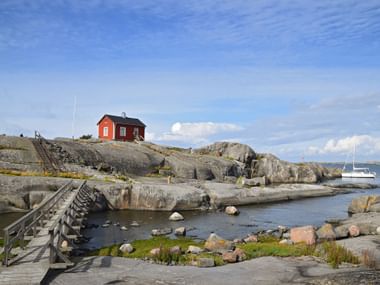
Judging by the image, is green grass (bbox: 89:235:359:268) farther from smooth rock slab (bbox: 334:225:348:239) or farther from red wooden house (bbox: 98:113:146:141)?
red wooden house (bbox: 98:113:146:141)

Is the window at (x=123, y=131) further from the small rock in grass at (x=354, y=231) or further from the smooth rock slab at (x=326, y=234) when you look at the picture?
the smooth rock slab at (x=326, y=234)

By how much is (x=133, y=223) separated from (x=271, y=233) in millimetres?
9522

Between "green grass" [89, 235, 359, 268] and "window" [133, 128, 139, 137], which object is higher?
"window" [133, 128, 139, 137]

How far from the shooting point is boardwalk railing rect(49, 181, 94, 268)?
500 inches

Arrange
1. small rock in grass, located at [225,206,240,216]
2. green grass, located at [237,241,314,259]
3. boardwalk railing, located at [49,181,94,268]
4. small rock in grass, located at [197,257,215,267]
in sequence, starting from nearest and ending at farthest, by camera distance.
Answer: boardwalk railing, located at [49,181,94,268]
small rock in grass, located at [197,257,215,267]
green grass, located at [237,241,314,259]
small rock in grass, located at [225,206,240,216]

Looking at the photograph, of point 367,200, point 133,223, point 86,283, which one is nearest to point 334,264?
point 86,283

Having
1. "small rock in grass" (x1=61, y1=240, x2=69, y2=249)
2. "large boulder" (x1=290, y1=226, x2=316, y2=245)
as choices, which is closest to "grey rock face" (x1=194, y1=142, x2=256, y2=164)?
"large boulder" (x1=290, y1=226, x2=316, y2=245)

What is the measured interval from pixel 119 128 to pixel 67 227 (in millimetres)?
43470

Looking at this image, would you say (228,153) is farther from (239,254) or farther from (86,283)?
(86,283)

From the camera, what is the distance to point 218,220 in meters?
31.5

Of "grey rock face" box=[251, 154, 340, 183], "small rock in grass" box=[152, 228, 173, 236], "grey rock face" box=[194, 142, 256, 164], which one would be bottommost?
"small rock in grass" box=[152, 228, 173, 236]

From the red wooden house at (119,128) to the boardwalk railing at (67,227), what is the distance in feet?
90.3

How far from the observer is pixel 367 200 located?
128 ft

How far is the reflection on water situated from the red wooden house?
92.7 feet
